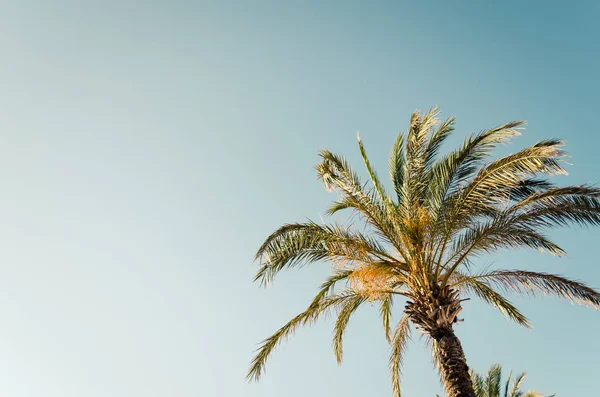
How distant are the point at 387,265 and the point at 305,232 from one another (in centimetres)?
209

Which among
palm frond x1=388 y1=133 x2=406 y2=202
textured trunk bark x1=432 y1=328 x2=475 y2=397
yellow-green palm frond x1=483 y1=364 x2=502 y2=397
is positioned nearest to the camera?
textured trunk bark x1=432 y1=328 x2=475 y2=397

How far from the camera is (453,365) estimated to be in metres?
9.52

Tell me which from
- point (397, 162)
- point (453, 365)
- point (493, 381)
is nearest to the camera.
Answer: point (453, 365)

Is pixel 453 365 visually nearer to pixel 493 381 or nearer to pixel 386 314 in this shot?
pixel 386 314

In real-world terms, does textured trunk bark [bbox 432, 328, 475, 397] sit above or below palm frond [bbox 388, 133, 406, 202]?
below

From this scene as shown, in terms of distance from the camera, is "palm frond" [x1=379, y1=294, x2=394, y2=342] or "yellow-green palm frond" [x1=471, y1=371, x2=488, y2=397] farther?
"yellow-green palm frond" [x1=471, y1=371, x2=488, y2=397]

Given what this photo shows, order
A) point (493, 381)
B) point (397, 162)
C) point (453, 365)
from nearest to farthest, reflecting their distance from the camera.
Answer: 1. point (453, 365)
2. point (397, 162)
3. point (493, 381)

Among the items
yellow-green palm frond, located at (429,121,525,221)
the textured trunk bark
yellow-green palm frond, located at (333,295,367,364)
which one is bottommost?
the textured trunk bark

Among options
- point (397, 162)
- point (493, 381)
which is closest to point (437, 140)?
point (397, 162)

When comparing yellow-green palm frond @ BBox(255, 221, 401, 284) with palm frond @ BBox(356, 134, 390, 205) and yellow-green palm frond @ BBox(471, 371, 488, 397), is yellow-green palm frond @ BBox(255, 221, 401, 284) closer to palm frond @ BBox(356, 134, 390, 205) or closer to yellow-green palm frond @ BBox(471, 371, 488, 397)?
palm frond @ BBox(356, 134, 390, 205)

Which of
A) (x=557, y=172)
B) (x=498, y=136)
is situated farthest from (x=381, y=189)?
(x=557, y=172)

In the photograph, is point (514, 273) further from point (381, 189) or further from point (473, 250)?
point (381, 189)

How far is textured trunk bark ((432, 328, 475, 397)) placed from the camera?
9.34 metres

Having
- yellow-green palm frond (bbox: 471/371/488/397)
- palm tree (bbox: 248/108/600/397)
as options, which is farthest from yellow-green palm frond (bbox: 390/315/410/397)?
yellow-green palm frond (bbox: 471/371/488/397)
